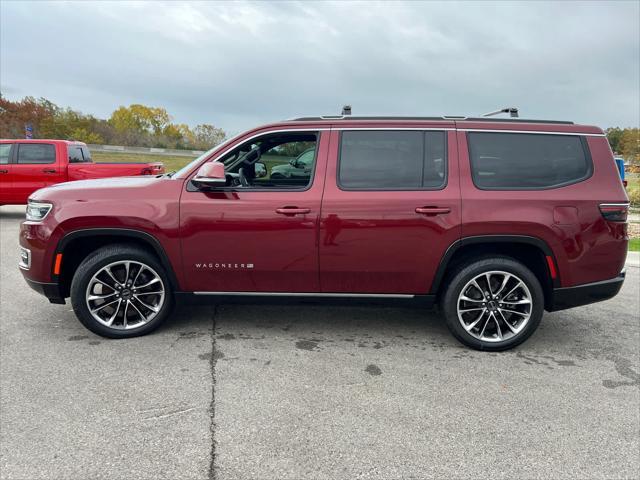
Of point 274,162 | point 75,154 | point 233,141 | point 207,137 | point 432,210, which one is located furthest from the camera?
point 207,137

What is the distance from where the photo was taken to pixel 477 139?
3.94 metres

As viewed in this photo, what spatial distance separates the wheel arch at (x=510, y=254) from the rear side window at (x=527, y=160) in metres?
0.45

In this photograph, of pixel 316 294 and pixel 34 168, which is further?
pixel 34 168

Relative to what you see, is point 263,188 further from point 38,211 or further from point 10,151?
point 10,151


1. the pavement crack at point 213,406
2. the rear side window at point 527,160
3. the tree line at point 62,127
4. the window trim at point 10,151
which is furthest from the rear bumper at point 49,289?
the tree line at point 62,127

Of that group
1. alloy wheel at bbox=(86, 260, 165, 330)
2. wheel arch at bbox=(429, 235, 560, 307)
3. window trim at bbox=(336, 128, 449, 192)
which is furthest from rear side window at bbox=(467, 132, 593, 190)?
alloy wheel at bbox=(86, 260, 165, 330)

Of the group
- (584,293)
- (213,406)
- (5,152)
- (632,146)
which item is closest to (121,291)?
(213,406)

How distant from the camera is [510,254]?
4039mm

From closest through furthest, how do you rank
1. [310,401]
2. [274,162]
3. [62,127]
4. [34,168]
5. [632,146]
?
[310,401], [274,162], [34,168], [632,146], [62,127]

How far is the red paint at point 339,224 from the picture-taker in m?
3.81

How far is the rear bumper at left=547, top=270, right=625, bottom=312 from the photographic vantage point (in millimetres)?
3914

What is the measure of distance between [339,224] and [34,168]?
9.81 metres

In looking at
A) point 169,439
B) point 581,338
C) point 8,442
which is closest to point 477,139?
point 581,338

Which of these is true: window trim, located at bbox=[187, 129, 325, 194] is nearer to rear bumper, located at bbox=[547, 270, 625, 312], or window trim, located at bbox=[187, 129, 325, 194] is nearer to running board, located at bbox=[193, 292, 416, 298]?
running board, located at bbox=[193, 292, 416, 298]
